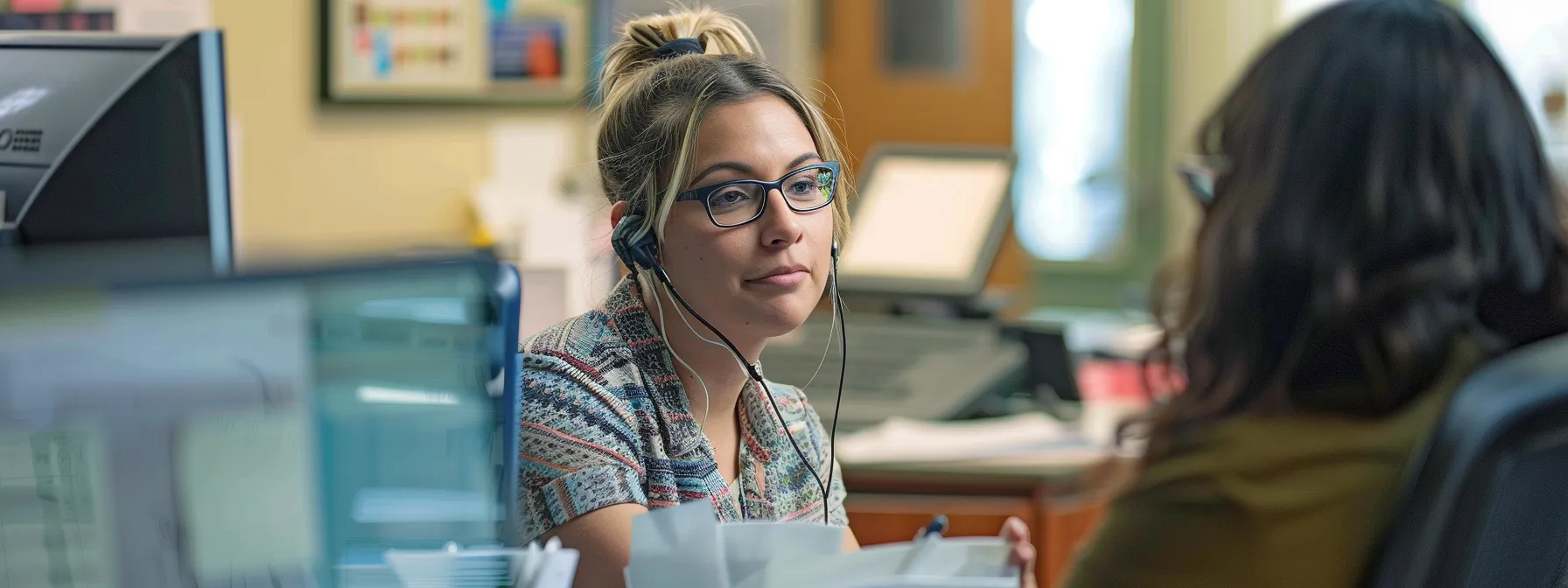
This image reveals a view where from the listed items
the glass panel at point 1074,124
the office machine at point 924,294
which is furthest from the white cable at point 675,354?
the glass panel at point 1074,124

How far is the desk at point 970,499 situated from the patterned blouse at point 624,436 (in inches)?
26.9

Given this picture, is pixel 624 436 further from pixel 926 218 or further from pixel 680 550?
pixel 926 218

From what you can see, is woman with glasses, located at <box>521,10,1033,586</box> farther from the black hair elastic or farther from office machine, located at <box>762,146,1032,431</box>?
office machine, located at <box>762,146,1032,431</box>

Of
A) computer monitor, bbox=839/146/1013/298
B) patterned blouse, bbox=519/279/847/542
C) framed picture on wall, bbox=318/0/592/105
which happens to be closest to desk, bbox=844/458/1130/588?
computer monitor, bbox=839/146/1013/298

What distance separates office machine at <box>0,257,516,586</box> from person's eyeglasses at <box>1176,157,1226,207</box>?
1.89 ft

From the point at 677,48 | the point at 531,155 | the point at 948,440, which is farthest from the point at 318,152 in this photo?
the point at 677,48

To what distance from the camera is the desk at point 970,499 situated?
5.60 ft

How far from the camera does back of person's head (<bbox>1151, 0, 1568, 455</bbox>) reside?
85 centimetres

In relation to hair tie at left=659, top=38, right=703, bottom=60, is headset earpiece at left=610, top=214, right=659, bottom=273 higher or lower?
lower

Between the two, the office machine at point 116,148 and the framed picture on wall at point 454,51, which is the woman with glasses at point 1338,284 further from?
the framed picture on wall at point 454,51

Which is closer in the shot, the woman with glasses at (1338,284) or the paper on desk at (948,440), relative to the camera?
the woman with glasses at (1338,284)

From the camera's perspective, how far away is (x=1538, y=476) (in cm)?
71

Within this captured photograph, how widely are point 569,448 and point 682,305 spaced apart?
4.9 inches

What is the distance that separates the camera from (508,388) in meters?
0.72
